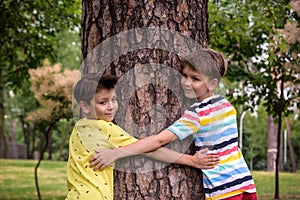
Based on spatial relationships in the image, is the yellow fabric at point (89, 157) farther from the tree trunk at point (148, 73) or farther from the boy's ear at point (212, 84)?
the boy's ear at point (212, 84)

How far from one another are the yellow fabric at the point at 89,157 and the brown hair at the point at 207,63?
520 millimetres

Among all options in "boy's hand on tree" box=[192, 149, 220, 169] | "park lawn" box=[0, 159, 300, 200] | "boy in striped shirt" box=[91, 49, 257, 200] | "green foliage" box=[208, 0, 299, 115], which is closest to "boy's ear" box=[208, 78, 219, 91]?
"boy in striped shirt" box=[91, 49, 257, 200]

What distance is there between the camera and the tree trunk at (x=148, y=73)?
9.21 ft

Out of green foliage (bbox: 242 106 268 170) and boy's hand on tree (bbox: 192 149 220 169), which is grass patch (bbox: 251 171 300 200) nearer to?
boy's hand on tree (bbox: 192 149 220 169)

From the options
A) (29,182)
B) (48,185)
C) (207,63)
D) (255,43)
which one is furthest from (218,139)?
(29,182)

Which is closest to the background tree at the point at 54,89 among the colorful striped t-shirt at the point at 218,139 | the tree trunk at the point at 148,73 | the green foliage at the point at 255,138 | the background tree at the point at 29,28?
the background tree at the point at 29,28

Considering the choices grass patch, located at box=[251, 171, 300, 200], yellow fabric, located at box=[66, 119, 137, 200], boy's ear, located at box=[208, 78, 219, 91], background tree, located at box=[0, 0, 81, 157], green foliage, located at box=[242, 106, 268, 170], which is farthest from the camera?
green foliage, located at box=[242, 106, 268, 170]

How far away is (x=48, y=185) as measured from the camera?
1225 centimetres

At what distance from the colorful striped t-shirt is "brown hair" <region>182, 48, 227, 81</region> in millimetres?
140

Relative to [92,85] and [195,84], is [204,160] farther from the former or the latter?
[92,85]

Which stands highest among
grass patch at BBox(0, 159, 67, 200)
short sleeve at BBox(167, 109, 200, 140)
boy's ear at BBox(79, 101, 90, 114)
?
boy's ear at BBox(79, 101, 90, 114)

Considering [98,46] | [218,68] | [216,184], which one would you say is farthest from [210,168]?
[98,46]

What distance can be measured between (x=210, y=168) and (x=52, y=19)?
246 inches

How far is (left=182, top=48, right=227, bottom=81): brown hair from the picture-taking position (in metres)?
2.79
